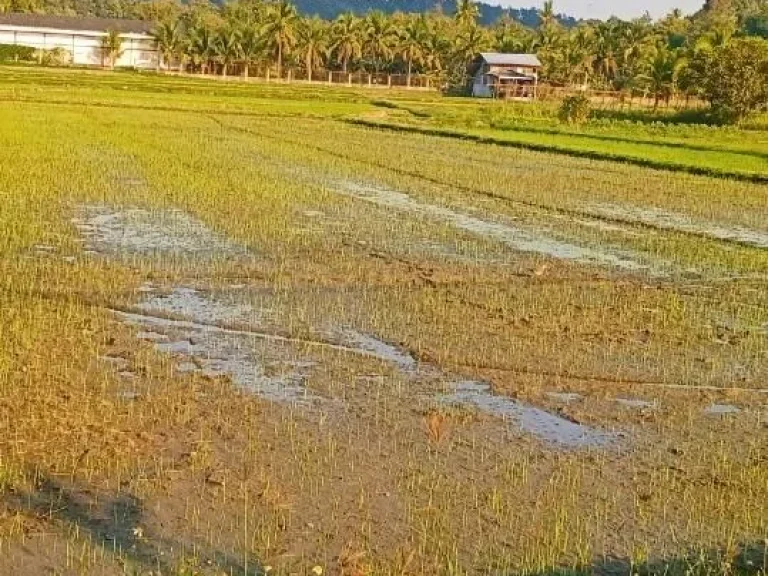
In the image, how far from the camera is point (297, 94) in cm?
4275

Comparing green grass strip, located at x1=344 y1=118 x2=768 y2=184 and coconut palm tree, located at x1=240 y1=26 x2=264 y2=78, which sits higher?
coconut palm tree, located at x1=240 y1=26 x2=264 y2=78

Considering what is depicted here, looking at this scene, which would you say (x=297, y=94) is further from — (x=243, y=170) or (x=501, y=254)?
(x=501, y=254)

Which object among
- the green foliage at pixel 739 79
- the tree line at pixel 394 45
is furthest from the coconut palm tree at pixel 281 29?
the green foliage at pixel 739 79

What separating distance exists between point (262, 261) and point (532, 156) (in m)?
13.4

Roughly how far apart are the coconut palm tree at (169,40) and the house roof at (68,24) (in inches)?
120

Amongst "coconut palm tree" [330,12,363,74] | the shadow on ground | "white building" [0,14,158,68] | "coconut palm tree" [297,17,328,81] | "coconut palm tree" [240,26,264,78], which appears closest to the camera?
the shadow on ground

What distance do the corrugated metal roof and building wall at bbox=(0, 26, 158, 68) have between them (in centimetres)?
1995

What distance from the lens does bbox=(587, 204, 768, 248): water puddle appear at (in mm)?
11898

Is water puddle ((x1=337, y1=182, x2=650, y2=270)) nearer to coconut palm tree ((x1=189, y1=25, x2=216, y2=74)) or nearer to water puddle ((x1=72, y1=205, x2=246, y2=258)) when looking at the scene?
water puddle ((x1=72, y1=205, x2=246, y2=258))

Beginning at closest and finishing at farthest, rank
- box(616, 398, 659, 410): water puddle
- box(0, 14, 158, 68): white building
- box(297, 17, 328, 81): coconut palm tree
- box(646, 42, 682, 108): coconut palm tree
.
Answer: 1. box(616, 398, 659, 410): water puddle
2. box(646, 42, 682, 108): coconut palm tree
3. box(297, 17, 328, 81): coconut palm tree
4. box(0, 14, 158, 68): white building

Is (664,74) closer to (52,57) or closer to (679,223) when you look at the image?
(679,223)

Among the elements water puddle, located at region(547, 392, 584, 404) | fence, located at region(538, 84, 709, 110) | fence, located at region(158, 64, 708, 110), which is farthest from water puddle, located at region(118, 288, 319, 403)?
fence, located at region(158, 64, 708, 110)

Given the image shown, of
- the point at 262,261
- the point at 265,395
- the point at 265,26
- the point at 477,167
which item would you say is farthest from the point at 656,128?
the point at 265,26

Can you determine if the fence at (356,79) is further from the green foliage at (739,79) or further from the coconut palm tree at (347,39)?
the green foliage at (739,79)
